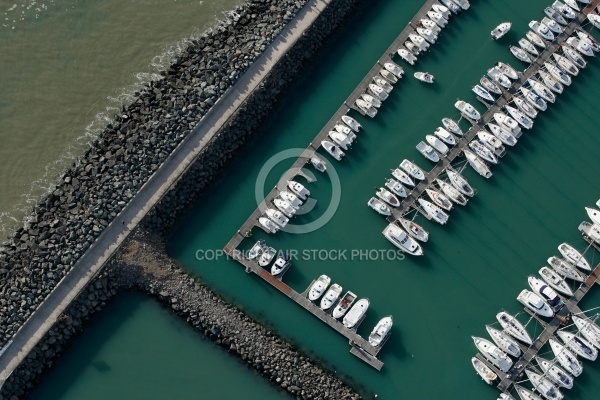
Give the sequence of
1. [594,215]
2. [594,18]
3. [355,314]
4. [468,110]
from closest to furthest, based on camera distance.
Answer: [355,314]
[594,215]
[468,110]
[594,18]

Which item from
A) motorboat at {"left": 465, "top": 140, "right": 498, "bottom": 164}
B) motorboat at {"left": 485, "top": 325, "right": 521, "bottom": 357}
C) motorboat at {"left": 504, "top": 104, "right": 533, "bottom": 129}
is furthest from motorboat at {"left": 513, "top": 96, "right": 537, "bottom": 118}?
motorboat at {"left": 485, "top": 325, "right": 521, "bottom": 357}

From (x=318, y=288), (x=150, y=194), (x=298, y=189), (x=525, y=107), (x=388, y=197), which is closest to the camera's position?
(x=150, y=194)

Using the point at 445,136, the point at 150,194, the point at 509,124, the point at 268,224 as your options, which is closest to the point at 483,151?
the point at 509,124

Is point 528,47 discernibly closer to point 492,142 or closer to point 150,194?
point 492,142

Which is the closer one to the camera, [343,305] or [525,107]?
[343,305]

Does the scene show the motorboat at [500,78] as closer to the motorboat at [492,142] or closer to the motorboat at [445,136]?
the motorboat at [492,142]

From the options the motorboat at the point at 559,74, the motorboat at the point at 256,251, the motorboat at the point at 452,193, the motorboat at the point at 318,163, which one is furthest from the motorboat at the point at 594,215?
the motorboat at the point at 256,251

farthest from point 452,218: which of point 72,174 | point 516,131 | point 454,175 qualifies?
point 72,174
